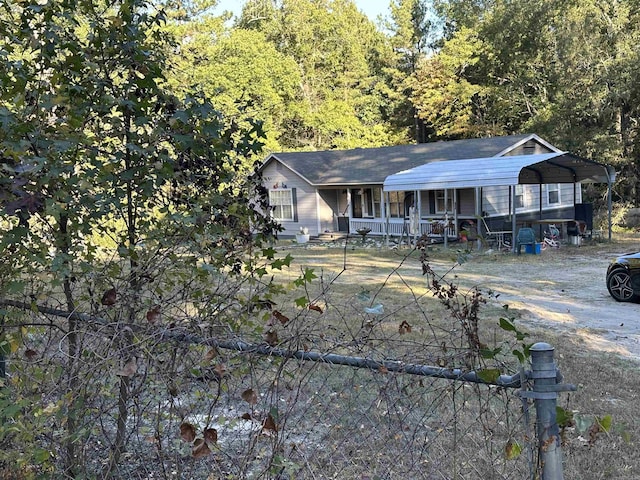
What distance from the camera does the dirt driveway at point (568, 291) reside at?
7758 mm

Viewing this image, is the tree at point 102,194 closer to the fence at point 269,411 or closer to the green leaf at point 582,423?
the fence at point 269,411

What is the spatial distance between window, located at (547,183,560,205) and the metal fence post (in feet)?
78.5

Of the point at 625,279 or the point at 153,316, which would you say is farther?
the point at 625,279

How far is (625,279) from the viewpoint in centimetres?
973

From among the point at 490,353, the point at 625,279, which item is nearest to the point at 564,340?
the point at 625,279

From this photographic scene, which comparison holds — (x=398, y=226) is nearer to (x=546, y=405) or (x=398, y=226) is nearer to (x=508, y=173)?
(x=508, y=173)

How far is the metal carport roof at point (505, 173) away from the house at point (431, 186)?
35 mm

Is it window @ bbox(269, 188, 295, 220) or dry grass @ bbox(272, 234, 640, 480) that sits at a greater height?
window @ bbox(269, 188, 295, 220)

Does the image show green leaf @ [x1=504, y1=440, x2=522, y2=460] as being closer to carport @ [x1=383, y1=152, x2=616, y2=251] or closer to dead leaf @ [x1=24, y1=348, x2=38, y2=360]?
dead leaf @ [x1=24, y1=348, x2=38, y2=360]

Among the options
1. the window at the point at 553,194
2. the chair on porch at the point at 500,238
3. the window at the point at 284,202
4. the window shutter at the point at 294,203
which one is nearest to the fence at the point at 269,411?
the chair on porch at the point at 500,238

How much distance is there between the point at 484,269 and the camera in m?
14.6

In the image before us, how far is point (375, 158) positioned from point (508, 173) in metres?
10.3

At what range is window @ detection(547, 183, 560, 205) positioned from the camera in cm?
2380

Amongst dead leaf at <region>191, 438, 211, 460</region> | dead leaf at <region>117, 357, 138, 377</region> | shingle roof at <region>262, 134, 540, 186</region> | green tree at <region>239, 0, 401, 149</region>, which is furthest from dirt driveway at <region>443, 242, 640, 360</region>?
green tree at <region>239, 0, 401, 149</region>
